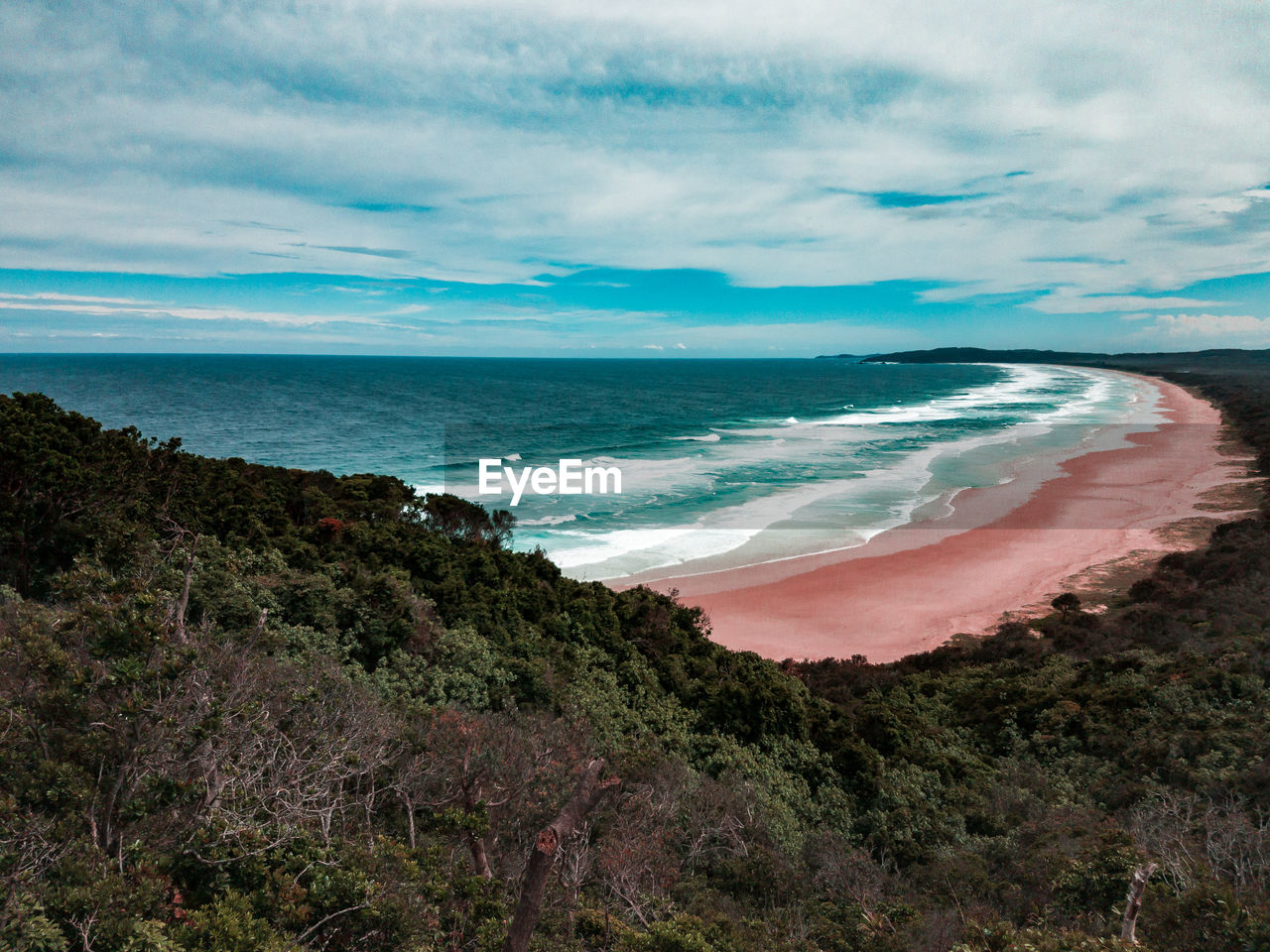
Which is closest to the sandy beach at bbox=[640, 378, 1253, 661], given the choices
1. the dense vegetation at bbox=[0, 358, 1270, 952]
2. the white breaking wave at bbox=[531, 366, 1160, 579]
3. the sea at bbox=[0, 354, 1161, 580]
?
the sea at bbox=[0, 354, 1161, 580]

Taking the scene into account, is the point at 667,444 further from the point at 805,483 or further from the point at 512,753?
the point at 512,753

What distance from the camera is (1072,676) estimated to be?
13539 mm

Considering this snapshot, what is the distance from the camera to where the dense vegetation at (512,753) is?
464cm

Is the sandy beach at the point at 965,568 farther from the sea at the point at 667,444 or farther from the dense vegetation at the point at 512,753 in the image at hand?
the dense vegetation at the point at 512,753

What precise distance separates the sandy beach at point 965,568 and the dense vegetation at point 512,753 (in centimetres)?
307

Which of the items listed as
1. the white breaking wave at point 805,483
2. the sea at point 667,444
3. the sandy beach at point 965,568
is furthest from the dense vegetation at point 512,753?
the sea at point 667,444

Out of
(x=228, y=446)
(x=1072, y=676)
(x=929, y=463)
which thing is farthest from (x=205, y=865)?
(x=228, y=446)

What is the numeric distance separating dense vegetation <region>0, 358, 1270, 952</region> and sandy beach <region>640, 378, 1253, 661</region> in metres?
3.07

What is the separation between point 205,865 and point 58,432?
1103 centimetres

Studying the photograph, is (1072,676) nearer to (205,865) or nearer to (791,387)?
(205,865)

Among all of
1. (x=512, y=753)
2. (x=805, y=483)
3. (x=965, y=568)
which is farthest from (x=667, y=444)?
(x=512, y=753)

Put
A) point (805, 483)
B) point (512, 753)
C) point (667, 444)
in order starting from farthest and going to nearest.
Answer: point (667, 444) → point (805, 483) → point (512, 753)

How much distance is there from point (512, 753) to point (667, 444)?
4555cm

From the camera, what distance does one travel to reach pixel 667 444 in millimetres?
52781
